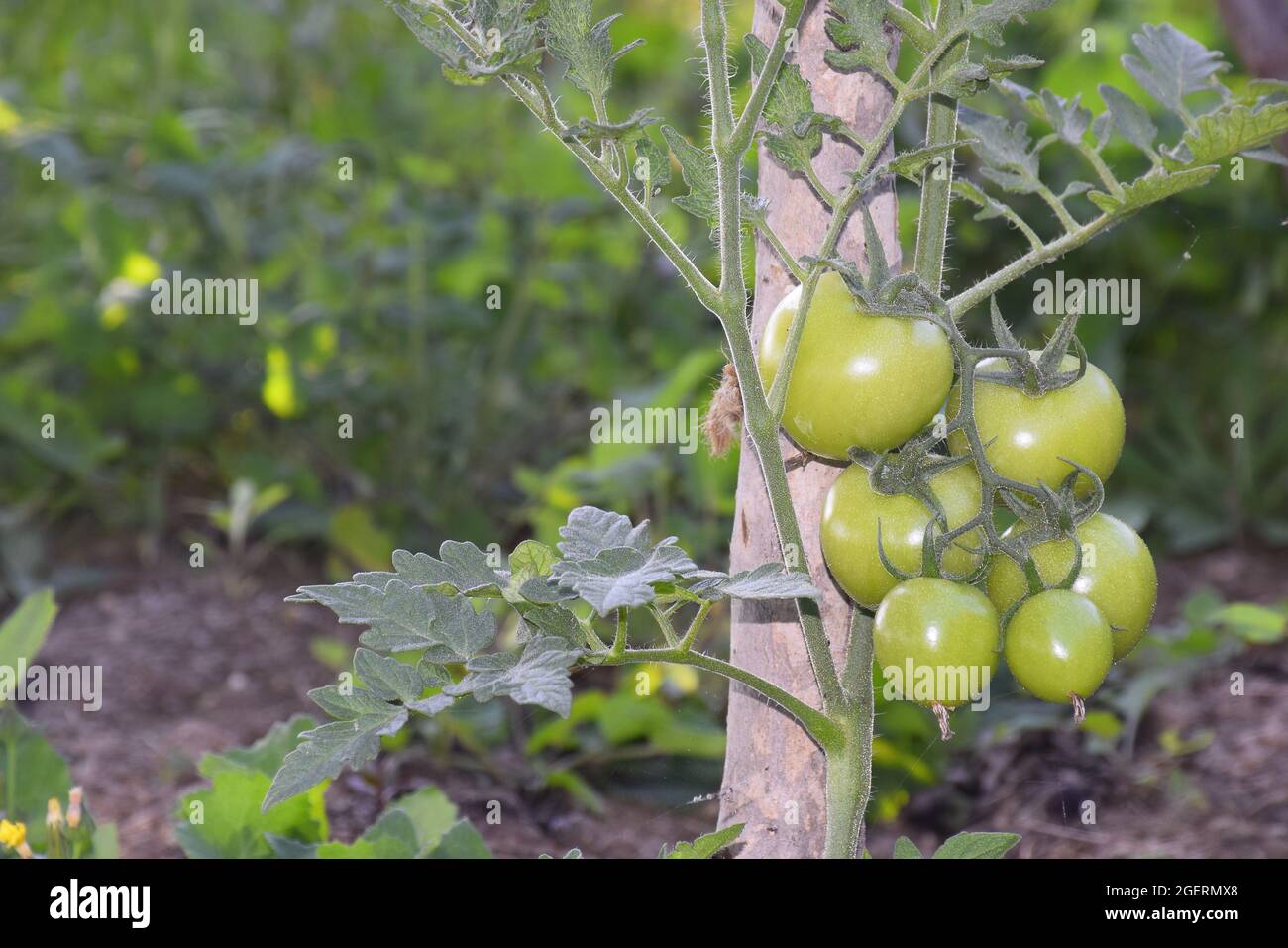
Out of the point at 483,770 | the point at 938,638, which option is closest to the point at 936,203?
the point at 938,638

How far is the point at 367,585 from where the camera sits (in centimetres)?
91

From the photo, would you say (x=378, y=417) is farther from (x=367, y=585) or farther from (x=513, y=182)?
(x=367, y=585)

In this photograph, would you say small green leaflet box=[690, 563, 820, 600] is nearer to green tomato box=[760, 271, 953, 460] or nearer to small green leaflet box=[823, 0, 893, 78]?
green tomato box=[760, 271, 953, 460]

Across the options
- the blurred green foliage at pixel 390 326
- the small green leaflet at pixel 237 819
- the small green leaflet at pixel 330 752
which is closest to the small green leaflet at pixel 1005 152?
the small green leaflet at pixel 330 752

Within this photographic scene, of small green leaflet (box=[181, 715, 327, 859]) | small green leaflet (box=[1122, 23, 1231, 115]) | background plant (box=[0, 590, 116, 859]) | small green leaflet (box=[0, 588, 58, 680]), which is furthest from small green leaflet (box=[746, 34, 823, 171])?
small green leaflet (box=[0, 588, 58, 680])

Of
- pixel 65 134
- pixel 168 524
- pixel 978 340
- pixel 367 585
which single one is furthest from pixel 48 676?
pixel 978 340

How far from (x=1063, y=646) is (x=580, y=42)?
19.2 inches

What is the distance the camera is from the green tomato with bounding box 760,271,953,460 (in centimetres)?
90

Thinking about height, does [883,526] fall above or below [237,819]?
above

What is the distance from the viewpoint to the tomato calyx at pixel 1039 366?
91cm

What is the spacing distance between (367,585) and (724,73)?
15.5 inches

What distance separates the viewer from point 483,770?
198 centimetres

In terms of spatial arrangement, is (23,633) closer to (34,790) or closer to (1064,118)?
(34,790)

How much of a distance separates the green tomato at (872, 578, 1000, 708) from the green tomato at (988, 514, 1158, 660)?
0.04m
